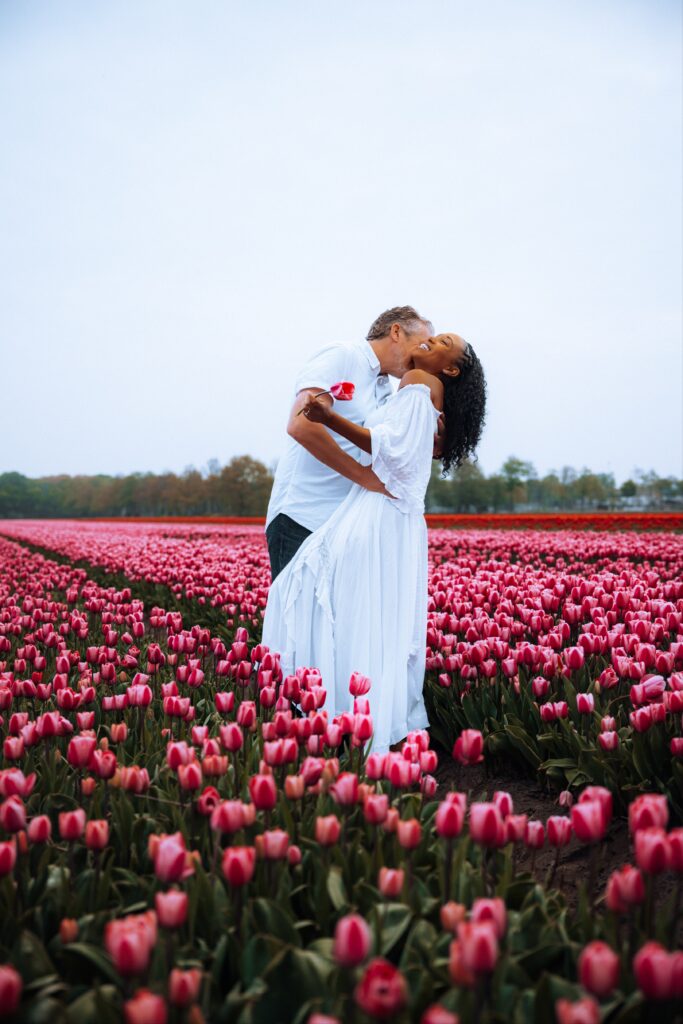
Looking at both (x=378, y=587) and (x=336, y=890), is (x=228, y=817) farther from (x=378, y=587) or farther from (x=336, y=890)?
(x=378, y=587)

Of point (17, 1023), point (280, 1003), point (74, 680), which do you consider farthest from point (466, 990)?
point (74, 680)

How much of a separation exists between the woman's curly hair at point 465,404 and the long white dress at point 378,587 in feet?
1.44

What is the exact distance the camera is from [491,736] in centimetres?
342

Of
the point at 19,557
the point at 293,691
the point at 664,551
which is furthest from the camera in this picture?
the point at 19,557

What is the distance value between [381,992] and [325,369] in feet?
10.1

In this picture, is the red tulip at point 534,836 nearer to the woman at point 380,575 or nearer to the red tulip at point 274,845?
the red tulip at point 274,845

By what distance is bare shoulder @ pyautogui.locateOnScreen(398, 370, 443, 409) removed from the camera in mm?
3816

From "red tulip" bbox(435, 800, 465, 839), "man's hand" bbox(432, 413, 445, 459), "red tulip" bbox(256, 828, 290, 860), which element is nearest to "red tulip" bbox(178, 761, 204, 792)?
"red tulip" bbox(256, 828, 290, 860)

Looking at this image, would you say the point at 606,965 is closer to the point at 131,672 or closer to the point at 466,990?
the point at 466,990

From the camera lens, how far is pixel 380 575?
3787mm

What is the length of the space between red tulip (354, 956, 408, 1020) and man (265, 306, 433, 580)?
9.07ft

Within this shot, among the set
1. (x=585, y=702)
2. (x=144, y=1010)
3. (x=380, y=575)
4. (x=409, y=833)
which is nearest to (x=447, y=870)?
(x=409, y=833)

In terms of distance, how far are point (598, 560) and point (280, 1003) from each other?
8605 millimetres

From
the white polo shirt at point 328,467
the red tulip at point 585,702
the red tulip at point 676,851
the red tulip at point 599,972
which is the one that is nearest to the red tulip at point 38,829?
the red tulip at point 599,972
